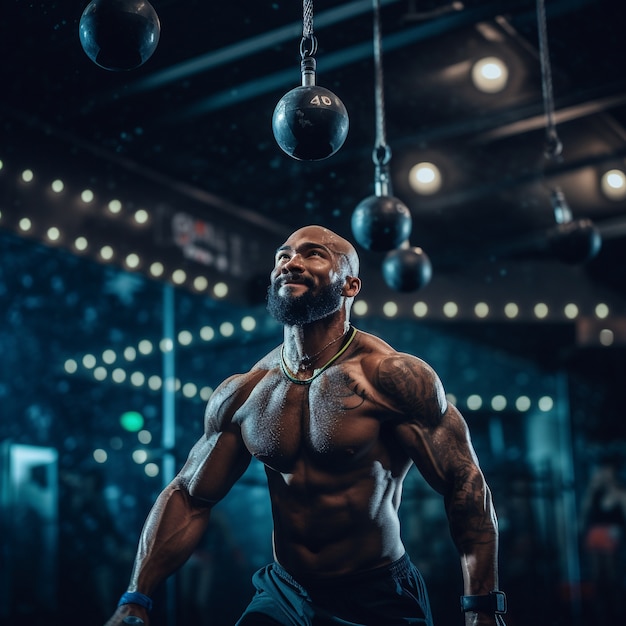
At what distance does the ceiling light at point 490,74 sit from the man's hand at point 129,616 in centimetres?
373

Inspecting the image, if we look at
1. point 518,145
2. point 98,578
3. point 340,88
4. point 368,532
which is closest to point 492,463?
point 518,145

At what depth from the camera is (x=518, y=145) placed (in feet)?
20.2

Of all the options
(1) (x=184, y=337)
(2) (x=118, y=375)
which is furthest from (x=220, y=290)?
(2) (x=118, y=375)

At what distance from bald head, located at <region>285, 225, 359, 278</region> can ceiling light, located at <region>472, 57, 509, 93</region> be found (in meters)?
2.79

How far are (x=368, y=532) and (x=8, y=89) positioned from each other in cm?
340

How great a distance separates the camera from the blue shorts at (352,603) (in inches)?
98.4

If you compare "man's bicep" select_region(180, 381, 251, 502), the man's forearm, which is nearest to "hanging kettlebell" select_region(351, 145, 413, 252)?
"man's bicep" select_region(180, 381, 251, 502)

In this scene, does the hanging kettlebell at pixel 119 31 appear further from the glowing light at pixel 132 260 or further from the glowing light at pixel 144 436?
the glowing light at pixel 144 436

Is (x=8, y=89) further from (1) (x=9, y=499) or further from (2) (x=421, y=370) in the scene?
(2) (x=421, y=370)

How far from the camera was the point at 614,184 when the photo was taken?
6500mm

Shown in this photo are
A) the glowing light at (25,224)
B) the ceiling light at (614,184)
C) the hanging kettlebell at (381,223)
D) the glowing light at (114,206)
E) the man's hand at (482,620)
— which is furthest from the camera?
the ceiling light at (614,184)

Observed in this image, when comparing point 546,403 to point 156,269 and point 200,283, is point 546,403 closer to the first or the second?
point 200,283

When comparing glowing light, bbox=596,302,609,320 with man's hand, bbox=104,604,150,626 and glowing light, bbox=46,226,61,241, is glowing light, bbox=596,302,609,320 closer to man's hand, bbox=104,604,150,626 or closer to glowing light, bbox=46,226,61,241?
glowing light, bbox=46,226,61,241

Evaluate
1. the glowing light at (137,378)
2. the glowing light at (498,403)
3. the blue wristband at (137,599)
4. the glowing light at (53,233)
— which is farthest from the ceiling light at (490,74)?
the blue wristband at (137,599)
